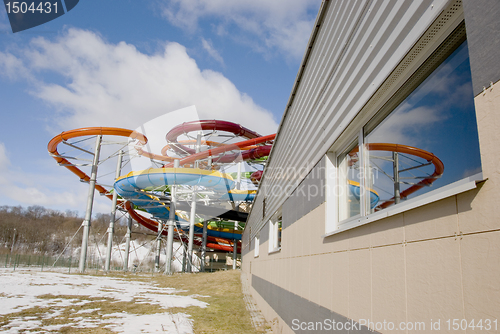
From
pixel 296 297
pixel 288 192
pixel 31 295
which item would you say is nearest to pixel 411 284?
pixel 296 297

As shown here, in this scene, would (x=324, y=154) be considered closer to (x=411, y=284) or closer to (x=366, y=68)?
(x=366, y=68)

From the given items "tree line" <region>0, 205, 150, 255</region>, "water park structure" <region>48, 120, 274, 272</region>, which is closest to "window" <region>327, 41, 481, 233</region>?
"water park structure" <region>48, 120, 274, 272</region>

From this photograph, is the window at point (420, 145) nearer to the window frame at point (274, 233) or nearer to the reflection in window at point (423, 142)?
the reflection in window at point (423, 142)

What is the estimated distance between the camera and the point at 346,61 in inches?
132

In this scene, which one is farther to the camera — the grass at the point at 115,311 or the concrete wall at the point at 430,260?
the grass at the point at 115,311

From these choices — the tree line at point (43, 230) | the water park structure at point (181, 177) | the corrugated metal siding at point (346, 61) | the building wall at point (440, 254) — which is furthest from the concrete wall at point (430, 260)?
the tree line at point (43, 230)

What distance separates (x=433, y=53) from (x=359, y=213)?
1.59 metres

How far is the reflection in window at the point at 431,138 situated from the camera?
1.76m

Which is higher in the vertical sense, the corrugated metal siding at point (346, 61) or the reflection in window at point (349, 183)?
the corrugated metal siding at point (346, 61)

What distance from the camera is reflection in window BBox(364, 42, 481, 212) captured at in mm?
1765

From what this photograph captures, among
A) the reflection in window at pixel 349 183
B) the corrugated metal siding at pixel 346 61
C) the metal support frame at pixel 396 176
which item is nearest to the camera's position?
the corrugated metal siding at pixel 346 61

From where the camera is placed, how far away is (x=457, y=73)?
189 cm

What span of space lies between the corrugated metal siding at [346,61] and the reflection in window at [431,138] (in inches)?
12.0

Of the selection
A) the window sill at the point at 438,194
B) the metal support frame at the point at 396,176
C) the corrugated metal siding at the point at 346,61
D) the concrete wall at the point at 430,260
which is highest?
the corrugated metal siding at the point at 346,61
